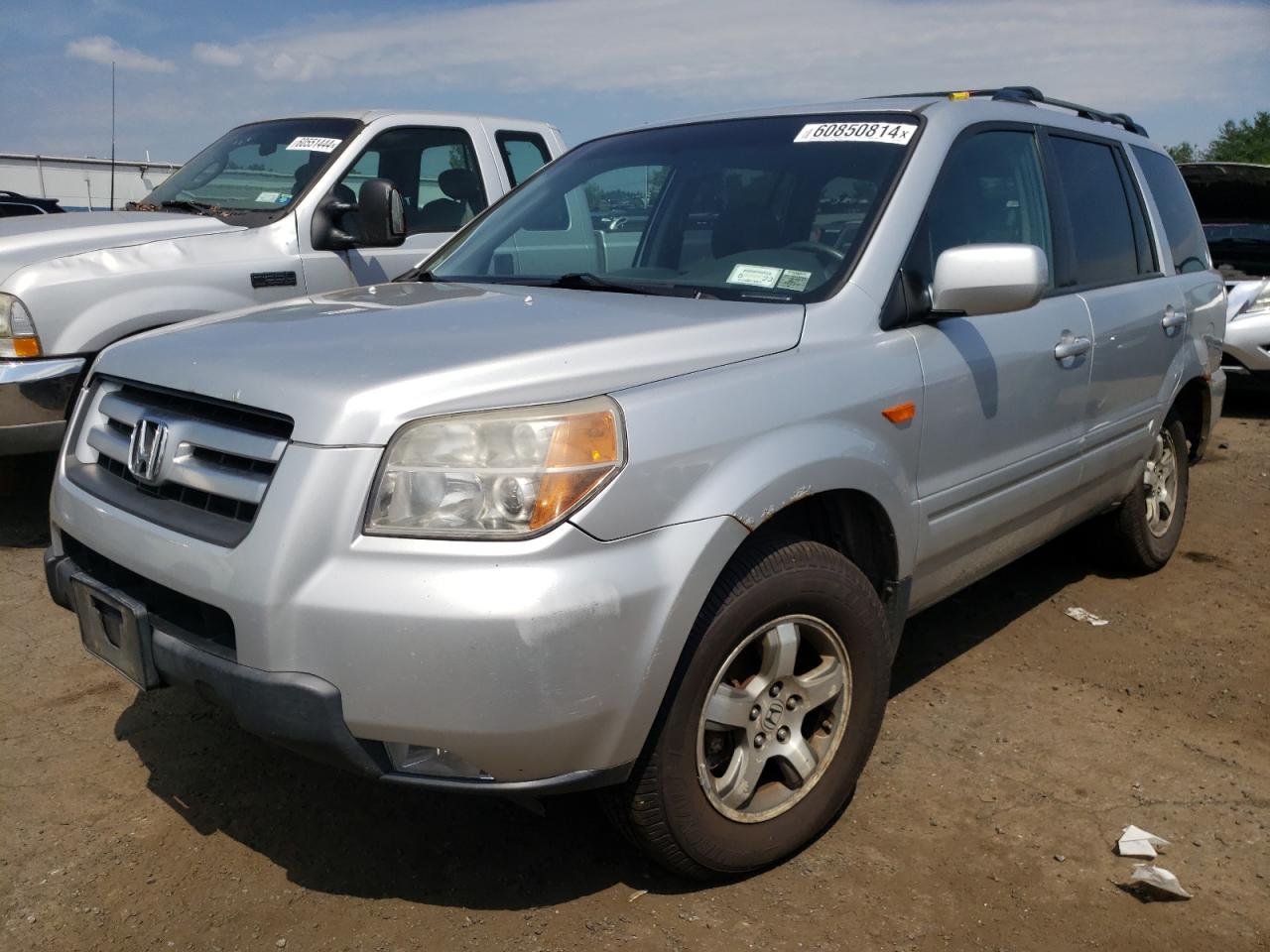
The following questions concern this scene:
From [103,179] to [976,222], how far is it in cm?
1806

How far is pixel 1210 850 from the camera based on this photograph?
2.77m

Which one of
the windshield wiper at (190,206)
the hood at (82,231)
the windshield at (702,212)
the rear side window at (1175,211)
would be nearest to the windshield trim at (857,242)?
the windshield at (702,212)

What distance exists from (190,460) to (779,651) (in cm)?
134

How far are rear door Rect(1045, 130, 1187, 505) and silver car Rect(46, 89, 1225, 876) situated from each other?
0.06m

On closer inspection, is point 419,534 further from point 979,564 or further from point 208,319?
point 979,564

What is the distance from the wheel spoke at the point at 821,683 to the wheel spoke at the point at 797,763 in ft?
0.29

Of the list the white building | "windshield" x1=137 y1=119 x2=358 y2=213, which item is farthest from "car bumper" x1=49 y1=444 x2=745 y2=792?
the white building

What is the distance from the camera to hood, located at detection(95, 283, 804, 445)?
84.2 inches

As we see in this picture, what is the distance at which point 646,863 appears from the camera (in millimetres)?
2695

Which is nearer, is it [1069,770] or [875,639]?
[875,639]

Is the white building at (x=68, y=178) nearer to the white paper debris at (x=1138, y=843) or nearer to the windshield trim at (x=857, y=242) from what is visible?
the windshield trim at (x=857, y=242)

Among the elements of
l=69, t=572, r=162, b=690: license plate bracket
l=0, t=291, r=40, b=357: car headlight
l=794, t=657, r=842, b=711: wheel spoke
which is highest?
l=0, t=291, r=40, b=357: car headlight

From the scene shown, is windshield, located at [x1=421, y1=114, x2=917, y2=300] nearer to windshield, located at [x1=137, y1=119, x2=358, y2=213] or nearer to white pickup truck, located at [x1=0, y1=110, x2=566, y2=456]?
white pickup truck, located at [x1=0, y1=110, x2=566, y2=456]

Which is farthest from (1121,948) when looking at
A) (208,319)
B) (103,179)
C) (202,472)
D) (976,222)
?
(103,179)
